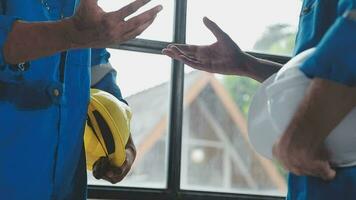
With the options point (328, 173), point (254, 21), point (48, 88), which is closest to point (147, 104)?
point (254, 21)

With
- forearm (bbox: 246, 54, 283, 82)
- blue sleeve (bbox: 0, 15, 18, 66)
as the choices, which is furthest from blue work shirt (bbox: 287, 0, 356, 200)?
blue sleeve (bbox: 0, 15, 18, 66)

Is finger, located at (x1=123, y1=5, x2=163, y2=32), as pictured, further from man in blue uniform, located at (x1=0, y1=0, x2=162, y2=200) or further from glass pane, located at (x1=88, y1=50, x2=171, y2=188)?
glass pane, located at (x1=88, y1=50, x2=171, y2=188)

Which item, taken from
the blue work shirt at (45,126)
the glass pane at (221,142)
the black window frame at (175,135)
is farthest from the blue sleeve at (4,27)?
the glass pane at (221,142)

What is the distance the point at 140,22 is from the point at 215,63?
33 cm

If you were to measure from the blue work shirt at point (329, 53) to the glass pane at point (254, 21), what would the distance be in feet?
4.69

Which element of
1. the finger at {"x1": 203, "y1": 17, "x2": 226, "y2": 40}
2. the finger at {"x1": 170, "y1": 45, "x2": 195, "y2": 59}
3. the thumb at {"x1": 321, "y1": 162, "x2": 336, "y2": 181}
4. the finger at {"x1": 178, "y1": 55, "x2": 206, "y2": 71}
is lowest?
the thumb at {"x1": 321, "y1": 162, "x2": 336, "y2": 181}

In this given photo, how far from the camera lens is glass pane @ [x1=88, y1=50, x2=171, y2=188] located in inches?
92.0

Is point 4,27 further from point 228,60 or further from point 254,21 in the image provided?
point 254,21

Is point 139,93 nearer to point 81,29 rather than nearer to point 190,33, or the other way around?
point 190,33

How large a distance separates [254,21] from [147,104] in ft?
2.33

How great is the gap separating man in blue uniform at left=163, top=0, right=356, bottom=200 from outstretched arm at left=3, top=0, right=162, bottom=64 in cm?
32

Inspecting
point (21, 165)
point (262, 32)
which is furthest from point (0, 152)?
point (262, 32)

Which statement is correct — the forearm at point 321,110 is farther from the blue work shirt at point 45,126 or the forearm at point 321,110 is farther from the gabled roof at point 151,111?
the gabled roof at point 151,111

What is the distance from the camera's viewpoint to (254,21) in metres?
2.68
